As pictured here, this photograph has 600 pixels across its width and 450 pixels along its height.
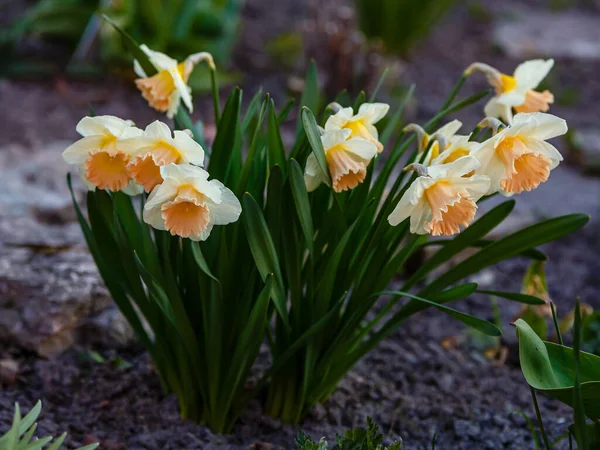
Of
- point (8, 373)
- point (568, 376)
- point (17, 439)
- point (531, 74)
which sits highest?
point (531, 74)

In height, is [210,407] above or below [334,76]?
below

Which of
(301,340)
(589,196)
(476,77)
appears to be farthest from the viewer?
(476,77)

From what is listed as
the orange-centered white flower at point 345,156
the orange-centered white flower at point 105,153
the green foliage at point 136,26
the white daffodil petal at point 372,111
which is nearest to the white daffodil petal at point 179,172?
the orange-centered white flower at point 105,153

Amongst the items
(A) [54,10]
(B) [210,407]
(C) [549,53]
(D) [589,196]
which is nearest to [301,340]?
(B) [210,407]

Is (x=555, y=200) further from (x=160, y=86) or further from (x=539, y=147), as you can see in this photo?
(x=160, y=86)

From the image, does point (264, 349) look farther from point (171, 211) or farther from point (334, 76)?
point (334, 76)

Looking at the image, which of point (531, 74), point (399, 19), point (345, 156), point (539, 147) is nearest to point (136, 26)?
point (399, 19)

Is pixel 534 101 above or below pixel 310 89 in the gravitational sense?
above

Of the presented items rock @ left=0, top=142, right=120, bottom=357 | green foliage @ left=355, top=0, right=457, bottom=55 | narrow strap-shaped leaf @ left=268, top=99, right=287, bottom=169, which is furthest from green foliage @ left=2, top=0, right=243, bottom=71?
narrow strap-shaped leaf @ left=268, top=99, right=287, bottom=169

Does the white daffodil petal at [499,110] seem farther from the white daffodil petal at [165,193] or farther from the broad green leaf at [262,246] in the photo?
the white daffodil petal at [165,193]
